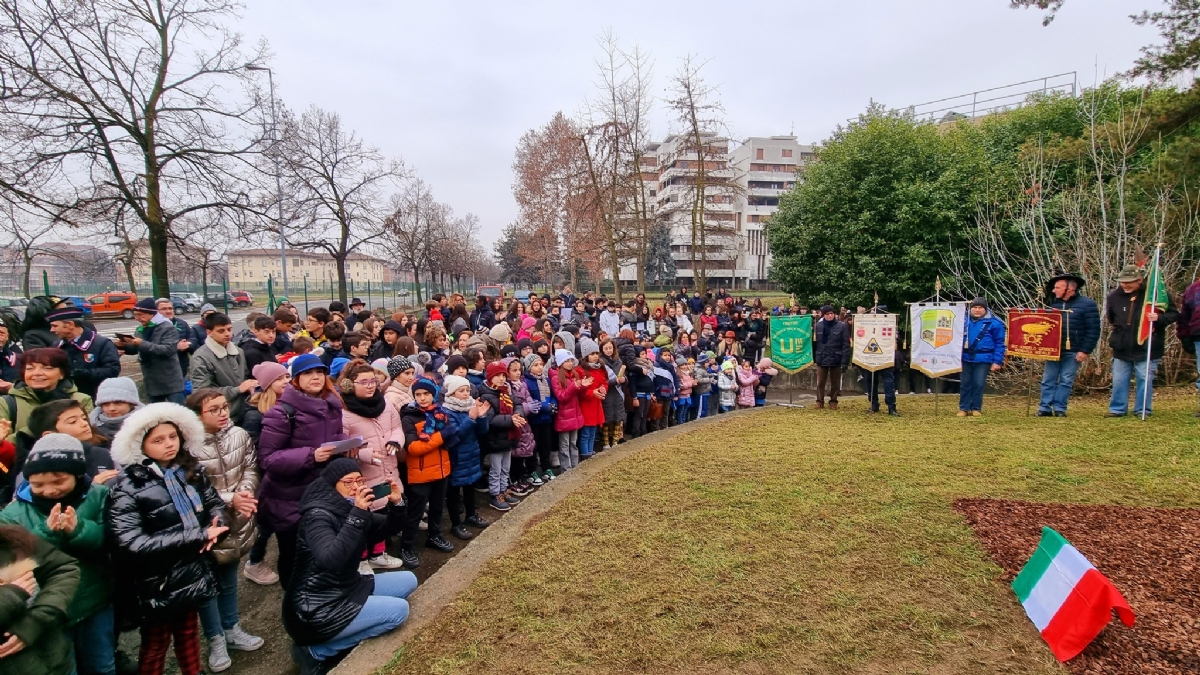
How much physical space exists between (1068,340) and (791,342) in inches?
171

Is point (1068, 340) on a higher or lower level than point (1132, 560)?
higher

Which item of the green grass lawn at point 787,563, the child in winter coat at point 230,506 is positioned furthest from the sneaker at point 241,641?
the green grass lawn at point 787,563

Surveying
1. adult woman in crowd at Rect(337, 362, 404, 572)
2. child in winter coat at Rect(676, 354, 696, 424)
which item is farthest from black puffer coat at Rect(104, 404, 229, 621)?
child in winter coat at Rect(676, 354, 696, 424)

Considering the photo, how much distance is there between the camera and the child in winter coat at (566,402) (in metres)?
6.80

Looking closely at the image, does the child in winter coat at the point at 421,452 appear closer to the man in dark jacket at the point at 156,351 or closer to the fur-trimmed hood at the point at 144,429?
the fur-trimmed hood at the point at 144,429

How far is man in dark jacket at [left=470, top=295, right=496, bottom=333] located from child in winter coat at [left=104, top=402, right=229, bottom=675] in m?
8.45

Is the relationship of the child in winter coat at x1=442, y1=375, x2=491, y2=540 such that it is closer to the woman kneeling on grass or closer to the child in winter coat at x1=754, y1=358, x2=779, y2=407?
the woman kneeling on grass

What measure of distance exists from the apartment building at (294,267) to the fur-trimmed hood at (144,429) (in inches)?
698

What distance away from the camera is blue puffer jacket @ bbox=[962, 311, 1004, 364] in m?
8.47

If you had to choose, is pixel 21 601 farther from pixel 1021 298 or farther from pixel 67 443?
pixel 1021 298

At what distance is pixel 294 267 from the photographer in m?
36.1

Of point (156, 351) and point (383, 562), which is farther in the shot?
point (156, 351)

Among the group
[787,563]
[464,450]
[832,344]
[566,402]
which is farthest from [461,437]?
[832,344]

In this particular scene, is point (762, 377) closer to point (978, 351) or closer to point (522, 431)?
point (978, 351)
